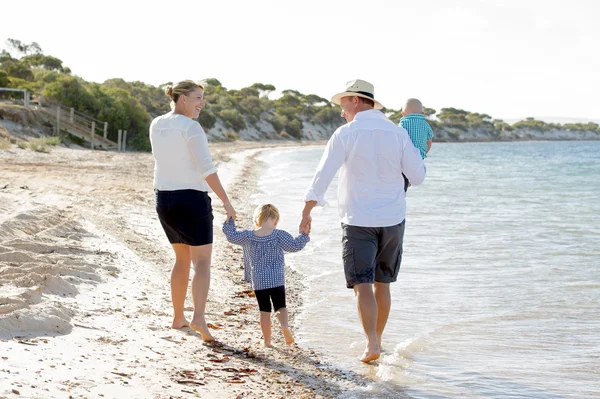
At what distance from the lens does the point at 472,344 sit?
5.79 metres

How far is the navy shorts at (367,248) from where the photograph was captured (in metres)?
4.63

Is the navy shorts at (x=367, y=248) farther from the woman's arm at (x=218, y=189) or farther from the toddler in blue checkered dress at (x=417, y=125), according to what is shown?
the toddler in blue checkered dress at (x=417, y=125)

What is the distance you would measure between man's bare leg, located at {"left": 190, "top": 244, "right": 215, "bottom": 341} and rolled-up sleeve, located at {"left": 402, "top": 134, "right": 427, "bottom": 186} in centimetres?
141

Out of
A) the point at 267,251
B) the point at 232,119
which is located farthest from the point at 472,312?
the point at 232,119

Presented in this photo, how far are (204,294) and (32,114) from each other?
25.2 meters

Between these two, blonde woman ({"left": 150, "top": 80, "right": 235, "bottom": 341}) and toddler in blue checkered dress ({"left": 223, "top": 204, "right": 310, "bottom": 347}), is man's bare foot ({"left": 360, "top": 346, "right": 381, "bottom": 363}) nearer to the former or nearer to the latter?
toddler in blue checkered dress ({"left": 223, "top": 204, "right": 310, "bottom": 347})

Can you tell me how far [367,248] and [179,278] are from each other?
1359mm

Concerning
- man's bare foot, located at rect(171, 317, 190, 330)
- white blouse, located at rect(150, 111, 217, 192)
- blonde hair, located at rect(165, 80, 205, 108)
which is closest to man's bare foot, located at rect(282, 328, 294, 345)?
man's bare foot, located at rect(171, 317, 190, 330)

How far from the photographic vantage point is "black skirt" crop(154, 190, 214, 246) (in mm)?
4754

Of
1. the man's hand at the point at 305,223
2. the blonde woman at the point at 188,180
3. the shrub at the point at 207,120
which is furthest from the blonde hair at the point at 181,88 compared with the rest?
the shrub at the point at 207,120

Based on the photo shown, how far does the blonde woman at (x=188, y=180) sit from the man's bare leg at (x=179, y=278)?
123 millimetres

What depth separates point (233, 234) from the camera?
190 inches

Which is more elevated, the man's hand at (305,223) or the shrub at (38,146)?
the man's hand at (305,223)

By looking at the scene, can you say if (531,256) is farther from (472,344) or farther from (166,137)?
(166,137)
